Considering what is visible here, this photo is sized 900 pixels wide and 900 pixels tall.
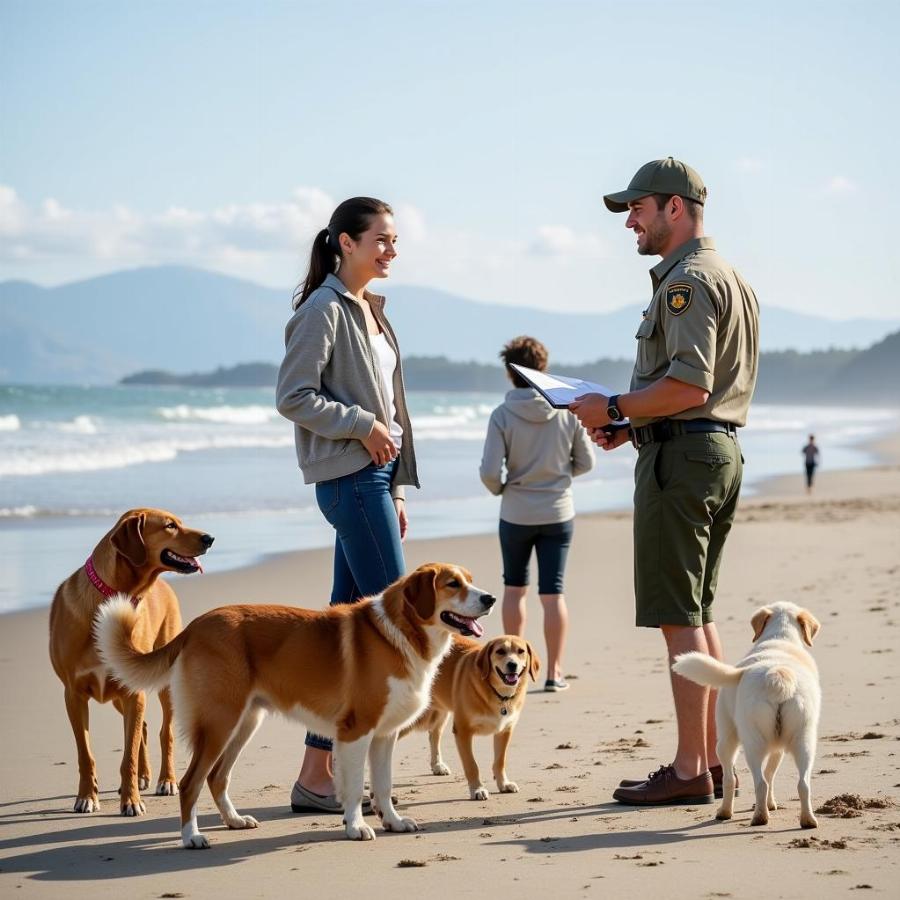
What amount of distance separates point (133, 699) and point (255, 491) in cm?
1494

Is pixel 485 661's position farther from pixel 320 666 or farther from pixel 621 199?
pixel 621 199

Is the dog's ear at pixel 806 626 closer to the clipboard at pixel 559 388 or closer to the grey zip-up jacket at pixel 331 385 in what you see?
the clipboard at pixel 559 388

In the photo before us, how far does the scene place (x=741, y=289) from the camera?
4.89 meters

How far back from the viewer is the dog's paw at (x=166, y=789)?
5.49m

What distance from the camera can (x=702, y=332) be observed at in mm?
4645

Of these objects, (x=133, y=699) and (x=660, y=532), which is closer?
(x=660, y=532)

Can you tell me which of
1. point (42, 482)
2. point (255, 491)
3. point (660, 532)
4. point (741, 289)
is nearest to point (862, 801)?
point (660, 532)

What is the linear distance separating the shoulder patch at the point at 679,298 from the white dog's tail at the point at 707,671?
1237 mm

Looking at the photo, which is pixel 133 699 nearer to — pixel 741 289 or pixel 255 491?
pixel 741 289

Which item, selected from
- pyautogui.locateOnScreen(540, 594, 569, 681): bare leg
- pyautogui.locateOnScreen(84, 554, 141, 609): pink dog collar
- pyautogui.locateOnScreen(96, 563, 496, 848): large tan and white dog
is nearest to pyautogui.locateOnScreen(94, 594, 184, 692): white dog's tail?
pyautogui.locateOnScreen(96, 563, 496, 848): large tan and white dog

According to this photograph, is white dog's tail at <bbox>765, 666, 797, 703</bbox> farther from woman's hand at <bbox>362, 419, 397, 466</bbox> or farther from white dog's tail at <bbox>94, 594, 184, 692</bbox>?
white dog's tail at <bbox>94, 594, 184, 692</bbox>

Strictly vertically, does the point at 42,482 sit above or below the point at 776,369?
below

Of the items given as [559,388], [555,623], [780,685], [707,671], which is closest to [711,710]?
[707,671]

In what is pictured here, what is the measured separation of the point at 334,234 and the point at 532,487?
9.91 feet
